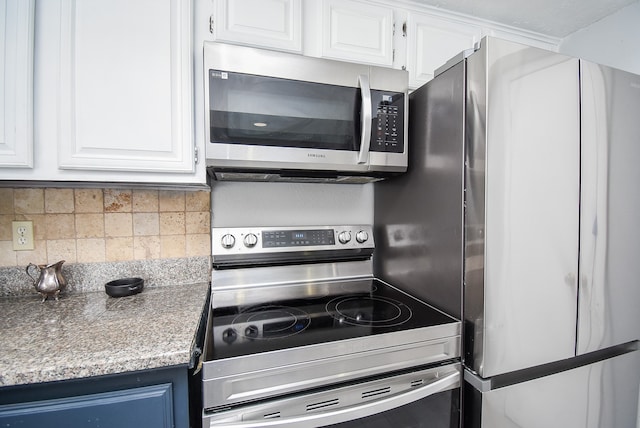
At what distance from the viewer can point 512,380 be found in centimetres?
92

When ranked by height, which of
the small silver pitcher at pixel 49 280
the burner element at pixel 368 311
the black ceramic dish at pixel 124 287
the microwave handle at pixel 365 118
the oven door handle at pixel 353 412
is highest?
the microwave handle at pixel 365 118

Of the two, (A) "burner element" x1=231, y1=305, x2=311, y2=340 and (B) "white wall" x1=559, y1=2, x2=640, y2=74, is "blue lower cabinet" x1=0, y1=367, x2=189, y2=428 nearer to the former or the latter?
(A) "burner element" x1=231, y1=305, x2=311, y2=340

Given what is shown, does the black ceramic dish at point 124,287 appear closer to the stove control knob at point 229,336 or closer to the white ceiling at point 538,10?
the stove control knob at point 229,336

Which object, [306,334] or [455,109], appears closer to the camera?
[306,334]

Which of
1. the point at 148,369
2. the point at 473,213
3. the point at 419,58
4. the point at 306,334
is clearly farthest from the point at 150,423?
the point at 419,58

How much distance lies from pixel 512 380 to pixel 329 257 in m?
0.83

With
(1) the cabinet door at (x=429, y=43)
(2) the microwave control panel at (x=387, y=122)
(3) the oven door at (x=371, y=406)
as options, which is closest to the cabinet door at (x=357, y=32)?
(1) the cabinet door at (x=429, y=43)

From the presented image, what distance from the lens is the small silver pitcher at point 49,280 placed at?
104cm

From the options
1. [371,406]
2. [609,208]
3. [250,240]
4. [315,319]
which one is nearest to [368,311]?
[315,319]

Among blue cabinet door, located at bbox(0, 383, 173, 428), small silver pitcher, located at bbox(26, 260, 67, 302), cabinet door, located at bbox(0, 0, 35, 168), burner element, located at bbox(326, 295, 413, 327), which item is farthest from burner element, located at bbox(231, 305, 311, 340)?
cabinet door, located at bbox(0, 0, 35, 168)

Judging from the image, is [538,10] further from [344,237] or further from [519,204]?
[344,237]

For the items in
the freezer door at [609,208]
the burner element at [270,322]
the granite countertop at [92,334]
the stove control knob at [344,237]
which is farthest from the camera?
the stove control knob at [344,237]

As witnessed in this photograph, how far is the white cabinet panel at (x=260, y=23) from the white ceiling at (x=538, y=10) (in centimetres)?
59

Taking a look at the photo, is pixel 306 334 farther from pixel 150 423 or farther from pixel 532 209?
pixel 532 209
